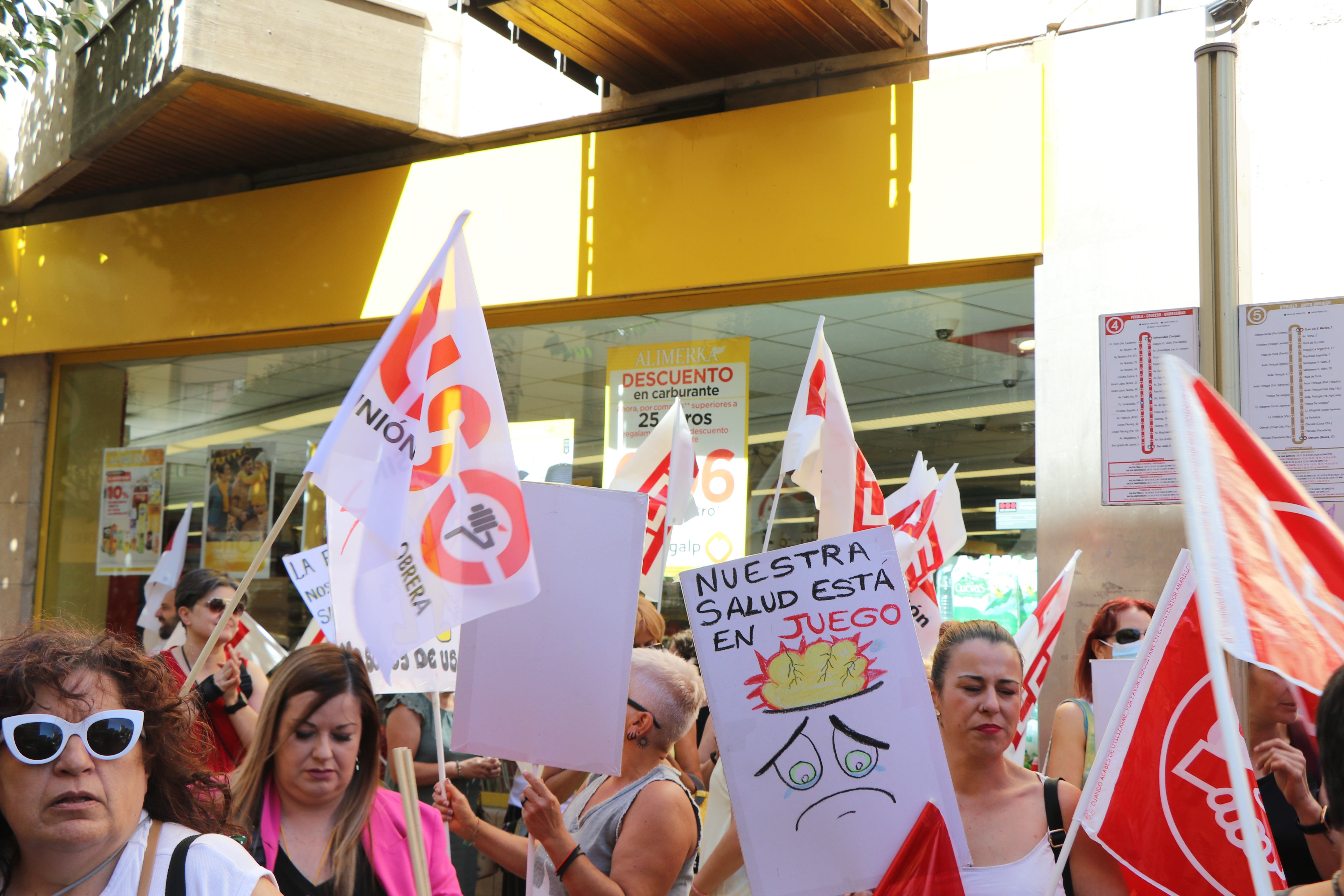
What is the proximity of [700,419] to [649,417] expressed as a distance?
13.8 inches

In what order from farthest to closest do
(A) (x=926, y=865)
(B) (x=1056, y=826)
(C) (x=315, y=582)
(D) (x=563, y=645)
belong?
(C) (x=315, y=582)
(D) (x=563, y=645)
(B) (x=1056, y=826)
(A) (x=926, y=865)

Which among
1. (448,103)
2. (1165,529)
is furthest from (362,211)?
(1165,529)

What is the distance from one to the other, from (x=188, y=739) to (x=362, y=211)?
252 inches

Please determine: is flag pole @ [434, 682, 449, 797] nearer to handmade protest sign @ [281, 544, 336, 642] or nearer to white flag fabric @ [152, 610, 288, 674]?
handmade protest sign @ [281, 544, 336, 642]

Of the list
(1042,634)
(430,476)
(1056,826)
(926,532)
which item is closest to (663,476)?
(926,532)

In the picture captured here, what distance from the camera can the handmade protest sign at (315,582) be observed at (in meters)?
5.15

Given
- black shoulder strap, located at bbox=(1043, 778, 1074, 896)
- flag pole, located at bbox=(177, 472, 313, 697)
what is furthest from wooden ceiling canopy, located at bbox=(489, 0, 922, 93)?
black shoulder strap, located at bbox=(1043, 778, 1074, 896)

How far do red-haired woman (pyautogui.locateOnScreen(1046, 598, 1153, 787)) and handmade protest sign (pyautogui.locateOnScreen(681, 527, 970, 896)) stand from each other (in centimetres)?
131

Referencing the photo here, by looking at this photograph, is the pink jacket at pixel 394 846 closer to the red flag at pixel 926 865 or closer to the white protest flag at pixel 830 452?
the red flag at pixel 926 865

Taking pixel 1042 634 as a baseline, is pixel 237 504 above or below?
above

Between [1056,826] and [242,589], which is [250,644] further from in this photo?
[1056,826]

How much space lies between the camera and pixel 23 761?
2.00 m

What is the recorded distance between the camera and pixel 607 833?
3.25 metres

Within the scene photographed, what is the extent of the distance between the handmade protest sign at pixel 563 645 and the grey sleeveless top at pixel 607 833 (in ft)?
0.41
